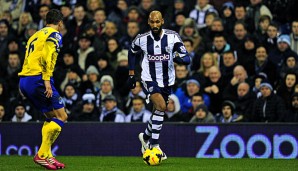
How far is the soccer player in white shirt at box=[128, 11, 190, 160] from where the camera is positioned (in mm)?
13039

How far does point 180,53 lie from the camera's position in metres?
13.1

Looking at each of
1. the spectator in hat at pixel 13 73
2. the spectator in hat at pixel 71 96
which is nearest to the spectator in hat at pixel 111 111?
the spectator in hat at pixel 71 96

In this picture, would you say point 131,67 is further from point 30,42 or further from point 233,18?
point 233,18

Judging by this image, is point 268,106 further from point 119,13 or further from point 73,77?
point 119,13

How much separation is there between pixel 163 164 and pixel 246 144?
280 centimetres

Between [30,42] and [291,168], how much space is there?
4145 mm

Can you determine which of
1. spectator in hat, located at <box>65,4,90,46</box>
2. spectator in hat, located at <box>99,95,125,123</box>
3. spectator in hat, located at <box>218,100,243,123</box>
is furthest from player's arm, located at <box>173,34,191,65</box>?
spectator in hat, located at <box>65,4,90,46</box>

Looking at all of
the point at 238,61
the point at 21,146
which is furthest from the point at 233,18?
the point at 21,146

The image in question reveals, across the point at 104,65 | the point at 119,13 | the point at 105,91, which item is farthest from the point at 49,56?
the point at 119,13

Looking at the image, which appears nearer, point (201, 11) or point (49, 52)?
point (49, 52)

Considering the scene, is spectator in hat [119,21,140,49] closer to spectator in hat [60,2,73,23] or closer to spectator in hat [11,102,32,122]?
spectator in hat [60,2,73,23]

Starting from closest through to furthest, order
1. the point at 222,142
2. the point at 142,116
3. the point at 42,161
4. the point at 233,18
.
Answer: the point at 42,161, the point at 222,142, the point at 142,116, the point at 233,18

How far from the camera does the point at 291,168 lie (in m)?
12.4

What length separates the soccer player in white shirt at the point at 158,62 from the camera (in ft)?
42.8
